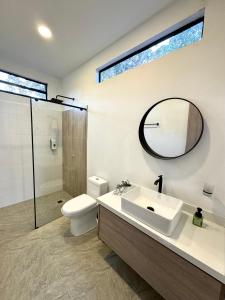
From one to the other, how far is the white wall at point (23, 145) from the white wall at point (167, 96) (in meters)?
1.13

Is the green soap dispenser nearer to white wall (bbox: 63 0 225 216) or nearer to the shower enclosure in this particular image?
white wall (bbox: 63 0 225 216)

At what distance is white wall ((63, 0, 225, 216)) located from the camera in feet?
3.91

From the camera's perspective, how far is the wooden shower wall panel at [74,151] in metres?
2.68

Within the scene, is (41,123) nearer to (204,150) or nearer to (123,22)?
(123,22)

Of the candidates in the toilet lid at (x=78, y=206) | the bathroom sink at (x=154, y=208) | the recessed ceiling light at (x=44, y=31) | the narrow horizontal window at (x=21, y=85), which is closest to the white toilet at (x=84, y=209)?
the toilet lid at (x=78, y=206)

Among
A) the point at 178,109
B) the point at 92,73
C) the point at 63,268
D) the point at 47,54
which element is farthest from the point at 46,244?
the point at 47,54

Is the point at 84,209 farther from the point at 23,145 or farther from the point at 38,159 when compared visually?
the point at 23,145

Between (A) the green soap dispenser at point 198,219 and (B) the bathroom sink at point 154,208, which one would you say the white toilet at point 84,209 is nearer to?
(B) the bathroom sink at point 154,208

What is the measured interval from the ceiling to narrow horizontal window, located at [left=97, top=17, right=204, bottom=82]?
0.85ft

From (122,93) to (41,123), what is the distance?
1781 millimetres

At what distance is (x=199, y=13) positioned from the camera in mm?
1272

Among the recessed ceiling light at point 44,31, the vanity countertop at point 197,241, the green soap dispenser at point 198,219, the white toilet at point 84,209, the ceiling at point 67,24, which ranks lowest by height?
the white toilet at point 84,209

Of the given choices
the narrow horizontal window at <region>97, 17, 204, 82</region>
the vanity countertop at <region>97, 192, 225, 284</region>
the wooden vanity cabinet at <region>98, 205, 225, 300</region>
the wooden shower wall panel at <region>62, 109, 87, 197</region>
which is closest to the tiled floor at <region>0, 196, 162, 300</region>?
the wooden vanity cabinet at <region>98, 205, 225, 300</region>

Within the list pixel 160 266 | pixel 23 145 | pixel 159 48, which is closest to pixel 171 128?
pixel 159 48
